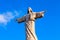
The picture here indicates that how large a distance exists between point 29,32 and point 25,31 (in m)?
0.49

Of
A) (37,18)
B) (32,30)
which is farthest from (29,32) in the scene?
(37,18)

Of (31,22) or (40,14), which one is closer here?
(40,14)

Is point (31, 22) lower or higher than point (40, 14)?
lower

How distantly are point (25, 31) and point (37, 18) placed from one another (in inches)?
63.4

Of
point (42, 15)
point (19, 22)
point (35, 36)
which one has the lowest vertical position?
point (35, 36)

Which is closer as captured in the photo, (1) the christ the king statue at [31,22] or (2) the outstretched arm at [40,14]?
(1) the christ the king statue at [31,22]

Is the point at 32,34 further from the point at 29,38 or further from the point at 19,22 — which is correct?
the point at 19,22

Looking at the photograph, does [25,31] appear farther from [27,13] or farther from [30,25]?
[27,13]

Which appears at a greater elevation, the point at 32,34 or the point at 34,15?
the point at 34,15

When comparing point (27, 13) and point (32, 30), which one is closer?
point (32, 30)

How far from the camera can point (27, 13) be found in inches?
788

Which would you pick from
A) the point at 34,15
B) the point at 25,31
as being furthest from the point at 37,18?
the point at 25,31

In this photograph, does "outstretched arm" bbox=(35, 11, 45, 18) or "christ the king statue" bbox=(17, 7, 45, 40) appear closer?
"christ the king statue" bbox=(17, 7, 45, 40)

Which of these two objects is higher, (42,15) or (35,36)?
(42,15)
